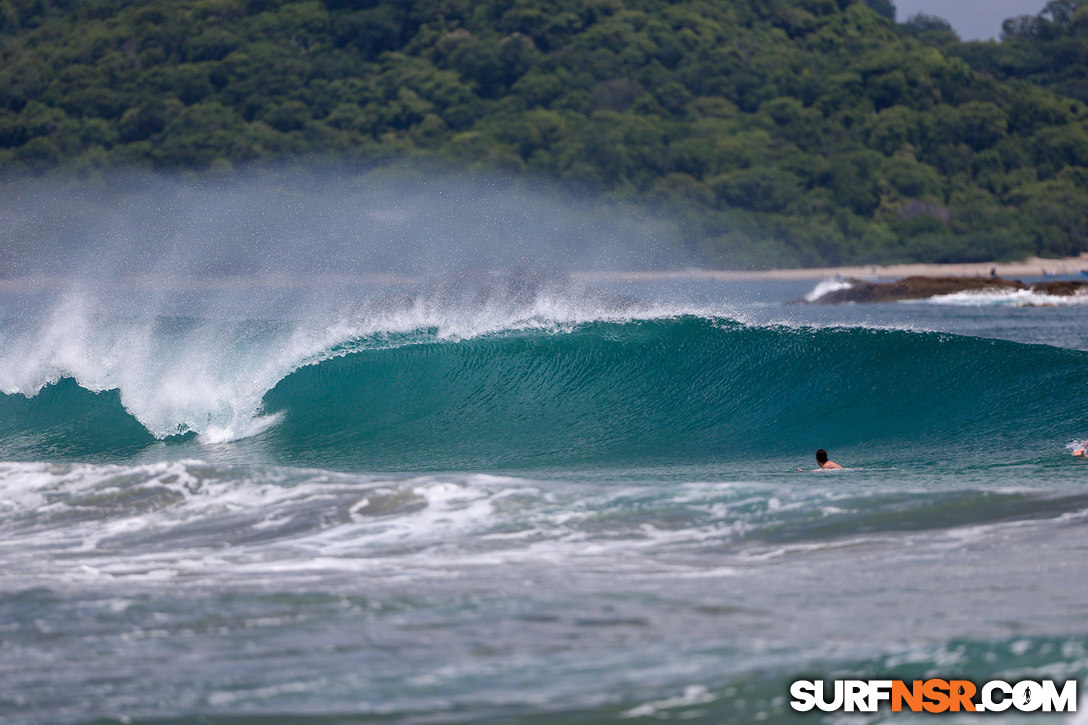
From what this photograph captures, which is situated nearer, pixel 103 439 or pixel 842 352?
pixel 103 439

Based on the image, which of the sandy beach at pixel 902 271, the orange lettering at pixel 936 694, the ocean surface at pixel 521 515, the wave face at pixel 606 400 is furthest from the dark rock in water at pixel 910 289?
the orange lettering at pixel 936 694

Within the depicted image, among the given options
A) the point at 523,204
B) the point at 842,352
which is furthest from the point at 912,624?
the point at 523,204

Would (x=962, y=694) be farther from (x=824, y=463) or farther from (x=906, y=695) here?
(x=824, y=463)

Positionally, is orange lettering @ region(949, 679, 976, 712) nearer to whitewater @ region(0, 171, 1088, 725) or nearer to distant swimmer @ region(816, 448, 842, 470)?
whitewater @ region(0, 171, 1088, 725)

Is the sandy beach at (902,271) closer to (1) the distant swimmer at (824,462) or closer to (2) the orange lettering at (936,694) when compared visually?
(1) the distant swimmer at (824,462)

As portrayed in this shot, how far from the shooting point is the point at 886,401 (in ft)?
43.4

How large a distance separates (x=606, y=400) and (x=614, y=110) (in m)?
93.7

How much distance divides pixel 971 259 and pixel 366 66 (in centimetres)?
5649

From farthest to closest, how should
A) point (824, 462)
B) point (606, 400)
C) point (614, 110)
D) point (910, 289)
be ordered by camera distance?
point (614, 110), point (910, 289), point (606, 400), point (824, 462)

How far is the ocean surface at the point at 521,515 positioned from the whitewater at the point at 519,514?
0.10ft

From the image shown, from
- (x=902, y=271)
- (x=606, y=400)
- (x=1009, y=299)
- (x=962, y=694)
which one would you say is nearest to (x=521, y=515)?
(x=962, y=694)

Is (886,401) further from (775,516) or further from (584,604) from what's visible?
(584,604)

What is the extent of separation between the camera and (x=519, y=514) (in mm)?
8148

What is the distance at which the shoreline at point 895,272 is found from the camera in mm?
89812
